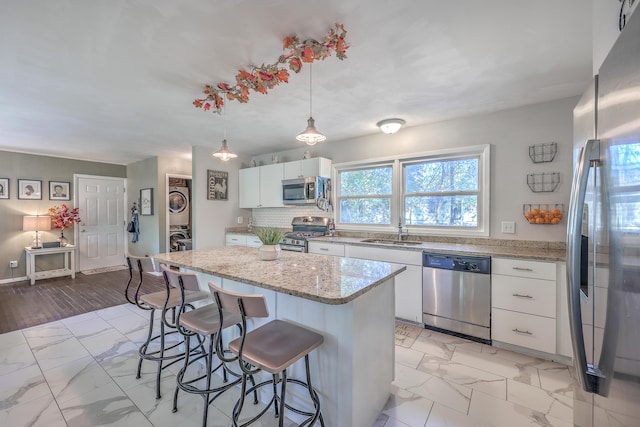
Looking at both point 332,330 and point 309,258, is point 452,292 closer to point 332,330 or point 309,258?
point 309,258

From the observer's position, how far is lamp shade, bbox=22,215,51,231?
4.73 metres

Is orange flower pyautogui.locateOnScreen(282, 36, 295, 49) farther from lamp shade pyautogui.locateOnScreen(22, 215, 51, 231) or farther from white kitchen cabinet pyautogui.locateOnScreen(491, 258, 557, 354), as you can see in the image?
lamp shade pyautogui.locateOnScreen(22, 215, 51, 231)

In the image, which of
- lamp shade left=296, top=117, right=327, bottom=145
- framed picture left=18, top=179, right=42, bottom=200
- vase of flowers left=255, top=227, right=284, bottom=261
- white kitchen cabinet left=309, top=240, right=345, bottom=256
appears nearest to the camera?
lamp shade left=296, top=117, right=327, bottom=145

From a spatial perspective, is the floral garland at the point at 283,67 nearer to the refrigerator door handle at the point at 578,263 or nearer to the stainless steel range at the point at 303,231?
the refrigerator door handle at the point at 578,263

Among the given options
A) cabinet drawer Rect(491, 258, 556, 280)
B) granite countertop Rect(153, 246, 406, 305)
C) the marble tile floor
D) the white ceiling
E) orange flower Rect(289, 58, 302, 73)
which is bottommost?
the marble tile floor

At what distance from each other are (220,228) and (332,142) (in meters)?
2.45

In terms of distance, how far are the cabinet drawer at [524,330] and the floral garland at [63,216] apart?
7.00 m

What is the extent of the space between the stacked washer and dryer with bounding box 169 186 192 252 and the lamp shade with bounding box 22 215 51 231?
2.21 meters

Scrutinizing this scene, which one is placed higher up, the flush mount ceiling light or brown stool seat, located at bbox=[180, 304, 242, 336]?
the flush mount ceiling light

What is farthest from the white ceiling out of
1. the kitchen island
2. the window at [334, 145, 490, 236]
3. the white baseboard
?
the white baseboard

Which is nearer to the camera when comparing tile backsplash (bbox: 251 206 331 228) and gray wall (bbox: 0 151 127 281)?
tile backsplash (bbox: 251 206 331 228)

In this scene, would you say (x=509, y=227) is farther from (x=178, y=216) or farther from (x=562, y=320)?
(x=178, y=216)

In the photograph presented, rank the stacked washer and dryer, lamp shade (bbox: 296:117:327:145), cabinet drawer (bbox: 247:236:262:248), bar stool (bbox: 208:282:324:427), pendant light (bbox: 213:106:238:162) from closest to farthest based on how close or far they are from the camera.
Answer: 1. bar stool (bbox: 208:282:324:427)
2. lamp shade (bbox: 296:117:327:145)
3. pendant light (bbox: 213:106:238:162)
4. cabinet drawer (bbox: 247:236:262:248)
5. the stacked washer and dryer

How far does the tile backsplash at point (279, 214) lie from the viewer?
4465 mm
